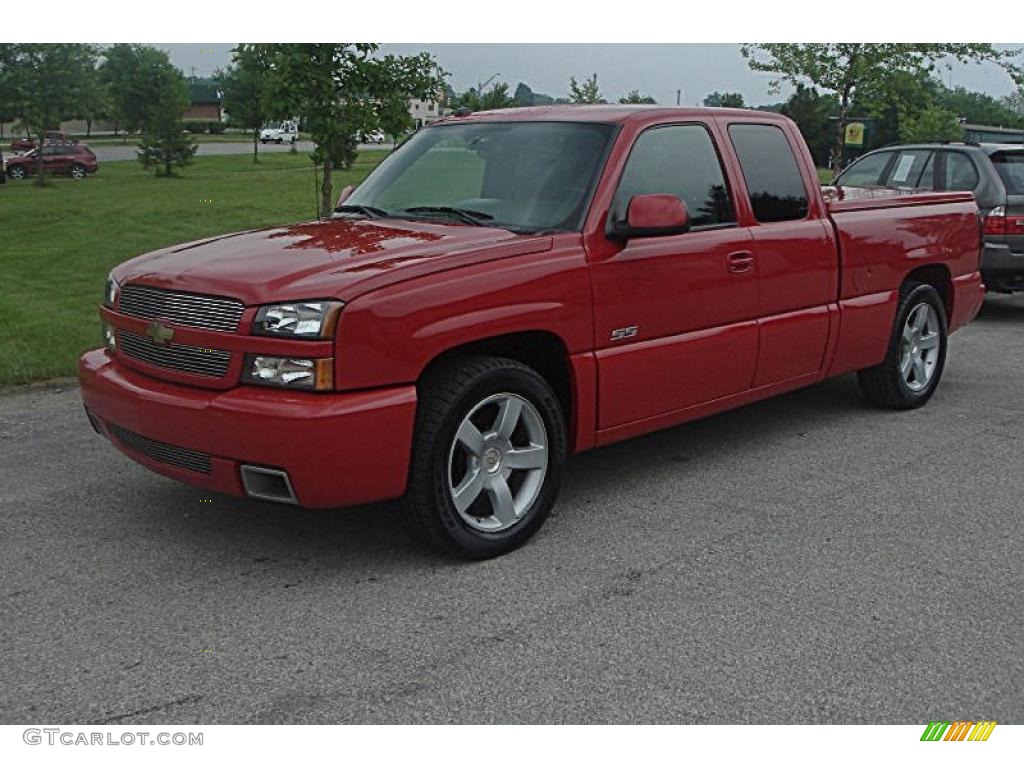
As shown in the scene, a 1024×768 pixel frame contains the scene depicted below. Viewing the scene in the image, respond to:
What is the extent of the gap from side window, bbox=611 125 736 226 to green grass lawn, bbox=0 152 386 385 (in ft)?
15.0

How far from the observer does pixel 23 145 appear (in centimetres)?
4622

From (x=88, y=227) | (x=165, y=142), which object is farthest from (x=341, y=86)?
(x=165, y=142)

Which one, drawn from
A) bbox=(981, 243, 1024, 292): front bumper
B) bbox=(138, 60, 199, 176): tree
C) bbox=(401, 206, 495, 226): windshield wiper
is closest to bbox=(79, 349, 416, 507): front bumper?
bbox=(401, 206, 495, 226): windshield wiper

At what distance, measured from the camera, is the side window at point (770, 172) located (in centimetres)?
591

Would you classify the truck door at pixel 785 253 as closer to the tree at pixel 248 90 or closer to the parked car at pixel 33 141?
the tree at pixel 248 90

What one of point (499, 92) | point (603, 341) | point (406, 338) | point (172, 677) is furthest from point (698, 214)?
point (499, 92)

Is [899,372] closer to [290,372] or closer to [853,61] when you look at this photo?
[290,372]

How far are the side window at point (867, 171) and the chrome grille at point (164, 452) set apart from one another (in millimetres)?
9393

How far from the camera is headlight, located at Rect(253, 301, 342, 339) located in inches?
159

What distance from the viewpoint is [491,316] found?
4480 mm

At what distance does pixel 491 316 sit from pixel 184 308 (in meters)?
1.19

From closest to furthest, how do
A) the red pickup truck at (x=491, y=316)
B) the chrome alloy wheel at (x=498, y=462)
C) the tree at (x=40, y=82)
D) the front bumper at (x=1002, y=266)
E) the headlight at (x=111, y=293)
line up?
the red pickup truck at (x=491, y=316) < the chrome alloy wheel at (x=498, y=462) < the headlight at (x=111, y=293) < the front bumper at (x=1002, y=266) < the tree at (x=40, y=82)

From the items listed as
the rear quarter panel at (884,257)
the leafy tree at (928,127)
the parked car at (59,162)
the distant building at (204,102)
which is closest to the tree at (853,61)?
the leafy tree at (928,127)

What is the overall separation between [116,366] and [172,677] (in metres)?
1.71
